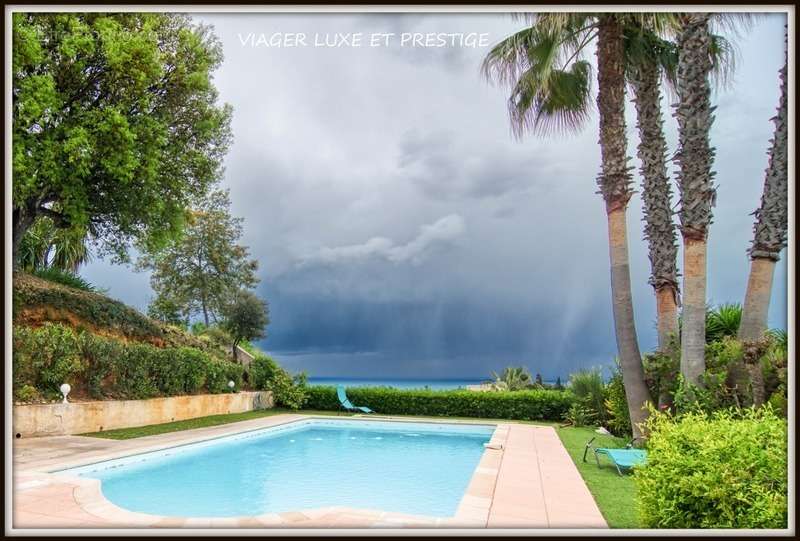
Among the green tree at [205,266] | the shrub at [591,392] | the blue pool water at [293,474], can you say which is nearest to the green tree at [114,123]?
the blue pool water at [293,474]

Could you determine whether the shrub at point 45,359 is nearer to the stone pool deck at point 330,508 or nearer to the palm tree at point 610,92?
the stone pool deck at point 330,508

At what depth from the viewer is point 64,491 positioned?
6.45 meters

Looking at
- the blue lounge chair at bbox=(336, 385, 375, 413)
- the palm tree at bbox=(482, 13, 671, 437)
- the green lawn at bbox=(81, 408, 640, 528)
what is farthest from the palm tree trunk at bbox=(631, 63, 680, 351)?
the blue lounge chair at bbox=(336, 385, 375, 413)

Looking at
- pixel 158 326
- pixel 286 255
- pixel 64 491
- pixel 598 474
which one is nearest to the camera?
pixel 64 491

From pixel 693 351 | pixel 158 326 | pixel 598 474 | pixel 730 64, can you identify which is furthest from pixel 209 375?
pixel 730 64

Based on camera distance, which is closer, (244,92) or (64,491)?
(64,491)

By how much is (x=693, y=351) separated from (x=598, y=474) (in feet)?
7.19

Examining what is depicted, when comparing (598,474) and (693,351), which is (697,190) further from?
(598,474)

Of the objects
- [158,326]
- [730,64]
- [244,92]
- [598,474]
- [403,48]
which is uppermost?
[244,92]

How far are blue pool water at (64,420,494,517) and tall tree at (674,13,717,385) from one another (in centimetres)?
381

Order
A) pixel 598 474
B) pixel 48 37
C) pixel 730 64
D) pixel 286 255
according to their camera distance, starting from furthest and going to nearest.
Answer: pixel 286 255, pixel 48 37, pixel 730 64, pixel 598 474

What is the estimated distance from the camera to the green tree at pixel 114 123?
11211 mm

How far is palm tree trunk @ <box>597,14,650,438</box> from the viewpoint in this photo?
9.31 meters

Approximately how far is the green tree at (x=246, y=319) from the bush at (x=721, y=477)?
56.6ft
